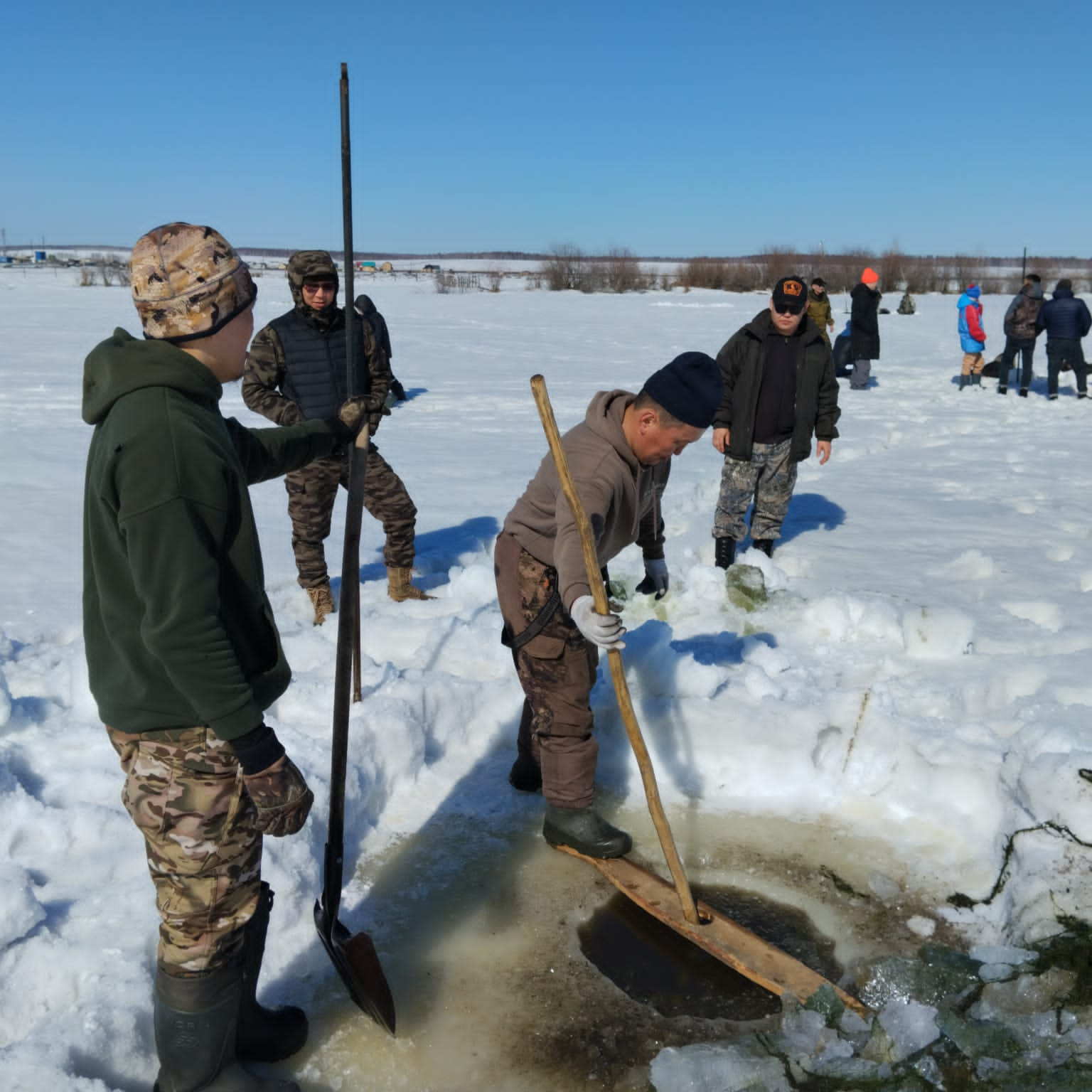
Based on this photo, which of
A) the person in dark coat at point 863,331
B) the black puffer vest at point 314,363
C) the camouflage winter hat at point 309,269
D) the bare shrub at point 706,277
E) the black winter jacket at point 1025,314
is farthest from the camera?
the bare shrub at point 706,277

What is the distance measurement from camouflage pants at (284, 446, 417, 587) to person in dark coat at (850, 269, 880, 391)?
963 cm

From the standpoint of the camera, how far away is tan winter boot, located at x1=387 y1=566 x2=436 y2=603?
5.34 metres

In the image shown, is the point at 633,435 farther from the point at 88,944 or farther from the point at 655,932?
the point at 88,944

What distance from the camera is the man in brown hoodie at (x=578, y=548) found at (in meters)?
2.67

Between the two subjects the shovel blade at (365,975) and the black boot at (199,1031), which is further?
the shovel blade at (365,975)

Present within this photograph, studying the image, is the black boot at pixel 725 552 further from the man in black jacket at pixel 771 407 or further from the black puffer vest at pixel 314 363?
the black puffer vest at pixel 314 363

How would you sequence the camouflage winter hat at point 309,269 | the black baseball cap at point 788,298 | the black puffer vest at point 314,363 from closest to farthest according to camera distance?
1. the camouflage winter hat at point 309,269
2. the black puffer vest at point 314,363
3. the black baseball cap at point 788,298

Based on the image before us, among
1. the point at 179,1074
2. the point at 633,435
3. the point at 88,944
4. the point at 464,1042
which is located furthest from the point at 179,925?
the point at 633,435

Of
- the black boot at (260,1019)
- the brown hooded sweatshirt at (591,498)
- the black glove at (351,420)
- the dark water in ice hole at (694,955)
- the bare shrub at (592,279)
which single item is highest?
the bare shrub at (592,279)

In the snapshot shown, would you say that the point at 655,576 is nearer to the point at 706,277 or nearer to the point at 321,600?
the point at 321,600

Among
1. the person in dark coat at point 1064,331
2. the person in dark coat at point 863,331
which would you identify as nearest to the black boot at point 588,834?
the person in dark coat at point 863,331

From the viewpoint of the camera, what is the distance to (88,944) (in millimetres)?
2543

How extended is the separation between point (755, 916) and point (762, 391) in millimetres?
3525

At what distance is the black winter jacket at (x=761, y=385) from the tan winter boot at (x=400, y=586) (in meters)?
2.01
